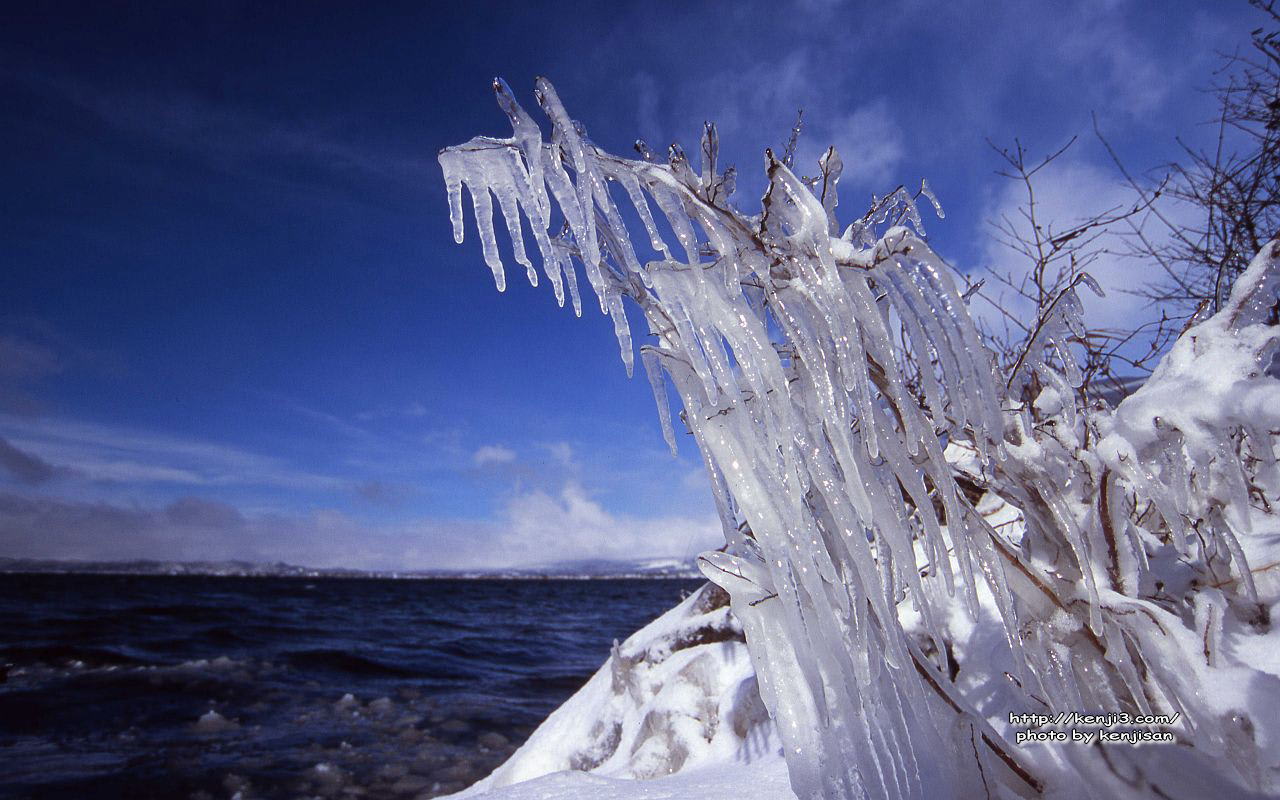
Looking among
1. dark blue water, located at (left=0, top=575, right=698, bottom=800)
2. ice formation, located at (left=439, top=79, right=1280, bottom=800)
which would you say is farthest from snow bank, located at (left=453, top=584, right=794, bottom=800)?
dark blue water, located at (left=0, top=575, right=698, bottom=800)

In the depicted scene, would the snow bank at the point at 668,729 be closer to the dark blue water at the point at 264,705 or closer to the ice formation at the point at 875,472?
the ice formation at the point at 875,472

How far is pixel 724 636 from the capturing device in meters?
4.74

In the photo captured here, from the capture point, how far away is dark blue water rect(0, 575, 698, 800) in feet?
21.9

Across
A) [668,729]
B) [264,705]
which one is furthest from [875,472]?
[264,705]

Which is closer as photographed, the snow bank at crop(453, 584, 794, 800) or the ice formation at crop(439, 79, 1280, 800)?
the ice formation at crop(439, 79, 1280, 800)

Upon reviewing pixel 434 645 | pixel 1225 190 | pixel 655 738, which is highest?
pixel 1225 190

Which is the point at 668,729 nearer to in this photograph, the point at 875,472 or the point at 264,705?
the point at 875,472

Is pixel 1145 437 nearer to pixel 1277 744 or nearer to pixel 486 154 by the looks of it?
pixel 1277 744

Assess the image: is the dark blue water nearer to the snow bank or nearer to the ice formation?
the snow bank

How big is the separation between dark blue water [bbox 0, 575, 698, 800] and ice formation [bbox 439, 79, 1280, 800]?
6198mm

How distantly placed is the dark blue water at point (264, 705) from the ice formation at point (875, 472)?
244 inches

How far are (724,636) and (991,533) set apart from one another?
321cm

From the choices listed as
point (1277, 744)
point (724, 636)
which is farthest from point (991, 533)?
point (724, 636)

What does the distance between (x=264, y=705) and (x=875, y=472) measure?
11.4 meters
